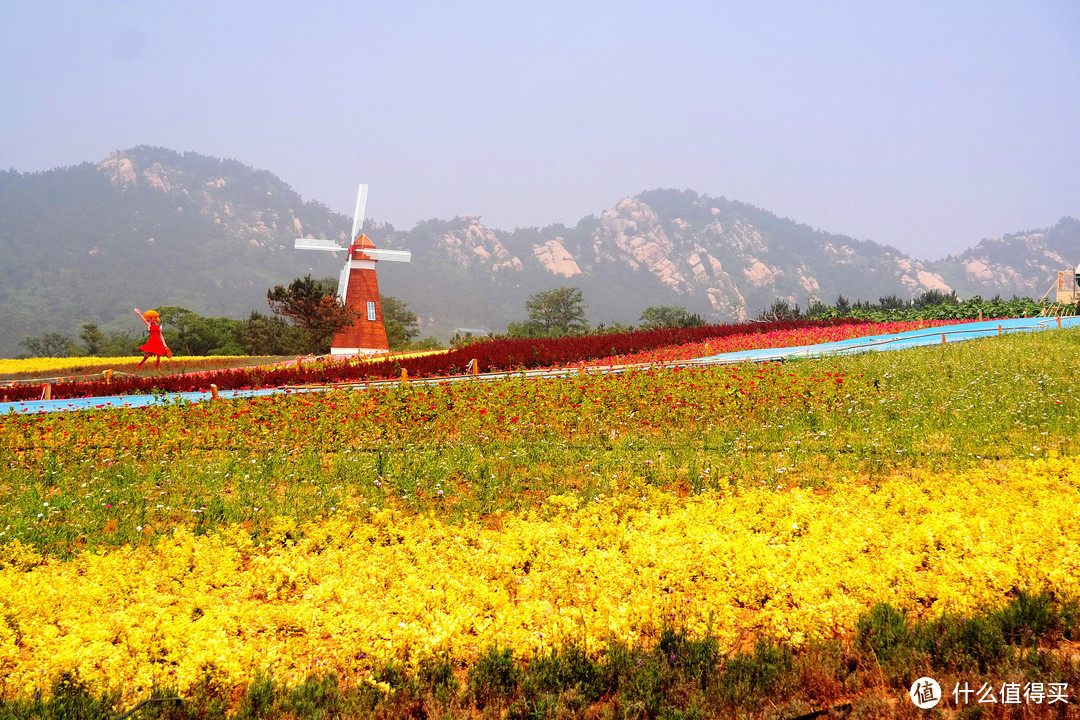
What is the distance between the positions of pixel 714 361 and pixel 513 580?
1372 cm

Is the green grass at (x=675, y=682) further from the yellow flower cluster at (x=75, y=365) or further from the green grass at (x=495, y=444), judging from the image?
the yellow flower cluster at (x=75, y=365)

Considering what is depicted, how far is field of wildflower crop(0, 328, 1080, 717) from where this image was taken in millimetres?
4332

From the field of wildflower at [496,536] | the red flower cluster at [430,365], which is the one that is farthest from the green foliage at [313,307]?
the field of wildflower at [496,536]

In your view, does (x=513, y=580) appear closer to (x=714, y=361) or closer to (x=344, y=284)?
(x=714, y=361)

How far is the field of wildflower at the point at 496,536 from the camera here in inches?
171

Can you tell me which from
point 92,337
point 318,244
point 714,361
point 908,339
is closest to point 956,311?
point 908,339

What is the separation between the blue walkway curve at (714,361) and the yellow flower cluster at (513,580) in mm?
7428

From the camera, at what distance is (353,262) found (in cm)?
3431

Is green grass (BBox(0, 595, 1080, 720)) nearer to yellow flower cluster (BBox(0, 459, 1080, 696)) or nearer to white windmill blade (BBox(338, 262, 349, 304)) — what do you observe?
yellow flower cluster (BBox(0, 459, 1080, 696))

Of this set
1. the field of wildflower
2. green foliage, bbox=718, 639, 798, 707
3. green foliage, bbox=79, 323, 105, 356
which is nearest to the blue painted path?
the field of wildflower

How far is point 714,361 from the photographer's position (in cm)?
1802

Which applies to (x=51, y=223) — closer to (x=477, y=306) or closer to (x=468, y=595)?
(x=477, y=306)

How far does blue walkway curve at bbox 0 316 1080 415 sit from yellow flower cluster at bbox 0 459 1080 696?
7428mm

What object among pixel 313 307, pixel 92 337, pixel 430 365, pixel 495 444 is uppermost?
pixel 313 307
